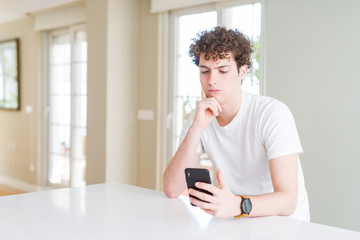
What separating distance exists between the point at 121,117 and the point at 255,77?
1.54m

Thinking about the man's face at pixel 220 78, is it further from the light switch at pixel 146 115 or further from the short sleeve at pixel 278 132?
the light switch at pixel 146 115

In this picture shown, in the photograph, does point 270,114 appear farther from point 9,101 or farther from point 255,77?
point 9,101

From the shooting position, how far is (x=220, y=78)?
1.75 metres

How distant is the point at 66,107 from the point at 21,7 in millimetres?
A: 1413

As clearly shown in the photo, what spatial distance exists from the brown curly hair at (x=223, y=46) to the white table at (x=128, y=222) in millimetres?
644

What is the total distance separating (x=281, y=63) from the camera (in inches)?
124

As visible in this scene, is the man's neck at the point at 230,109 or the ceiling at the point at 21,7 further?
the ceiling at the point at 21,7

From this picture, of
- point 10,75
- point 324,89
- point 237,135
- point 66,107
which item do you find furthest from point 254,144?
point 10,75

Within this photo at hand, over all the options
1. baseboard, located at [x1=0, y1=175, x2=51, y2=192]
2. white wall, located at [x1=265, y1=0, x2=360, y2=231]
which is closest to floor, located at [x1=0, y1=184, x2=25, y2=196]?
baseboard, located at [x1=0, y1=175, x2=51, y2=192]

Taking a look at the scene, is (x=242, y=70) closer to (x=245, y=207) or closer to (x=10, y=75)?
(x=245, y=207)

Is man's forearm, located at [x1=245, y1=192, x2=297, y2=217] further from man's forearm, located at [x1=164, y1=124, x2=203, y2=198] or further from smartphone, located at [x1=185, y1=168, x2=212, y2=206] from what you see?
man's forearm, located at [x1=164, y1=124, x2=203, y2=198]

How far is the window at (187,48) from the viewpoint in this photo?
11.8 feet

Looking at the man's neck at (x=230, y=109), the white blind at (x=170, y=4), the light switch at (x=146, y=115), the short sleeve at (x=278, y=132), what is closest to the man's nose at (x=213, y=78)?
the man's neck at (x=230, y=109)

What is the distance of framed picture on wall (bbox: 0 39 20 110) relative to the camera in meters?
5.86
